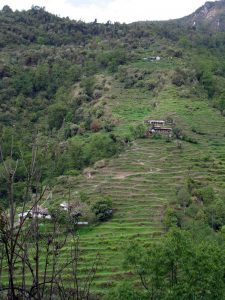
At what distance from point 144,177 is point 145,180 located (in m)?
0.73

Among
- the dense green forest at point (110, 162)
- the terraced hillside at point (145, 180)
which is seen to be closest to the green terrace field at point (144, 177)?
the terraced hillside at point (145, 180)

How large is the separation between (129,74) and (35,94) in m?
16.9

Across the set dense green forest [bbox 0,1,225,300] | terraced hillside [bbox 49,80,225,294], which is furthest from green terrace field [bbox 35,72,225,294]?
dense green forest [bbox 0,1,225,300]

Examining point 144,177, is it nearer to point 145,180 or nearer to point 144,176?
point 144,176

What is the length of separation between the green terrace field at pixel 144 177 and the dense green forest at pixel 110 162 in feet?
0.42

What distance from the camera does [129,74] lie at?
2918 inches

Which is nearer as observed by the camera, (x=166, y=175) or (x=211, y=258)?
(x=211, y=258)

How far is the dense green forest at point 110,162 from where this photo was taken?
4.39 meters

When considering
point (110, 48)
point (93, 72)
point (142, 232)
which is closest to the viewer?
point (142, 232)

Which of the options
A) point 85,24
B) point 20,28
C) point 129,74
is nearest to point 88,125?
point 129,74

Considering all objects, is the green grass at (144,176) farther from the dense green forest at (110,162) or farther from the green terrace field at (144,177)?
the dense green forest at (110,162)

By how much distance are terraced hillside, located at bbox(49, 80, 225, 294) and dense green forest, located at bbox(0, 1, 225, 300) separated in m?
0.13

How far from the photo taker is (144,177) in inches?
1682

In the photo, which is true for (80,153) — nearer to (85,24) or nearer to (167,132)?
(167,132)
